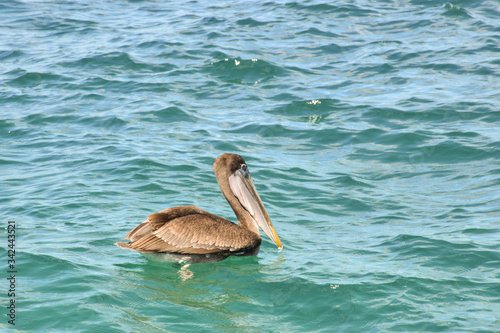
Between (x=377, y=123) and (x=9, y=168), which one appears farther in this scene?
(x=377, y=123)

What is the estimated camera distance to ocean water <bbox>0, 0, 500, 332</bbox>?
18.6 ft

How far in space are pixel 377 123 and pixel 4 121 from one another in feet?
20.8

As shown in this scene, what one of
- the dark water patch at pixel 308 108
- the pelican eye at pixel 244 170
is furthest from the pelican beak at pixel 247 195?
the dark water patch at pixel 308 108

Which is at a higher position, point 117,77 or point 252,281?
point 117,77

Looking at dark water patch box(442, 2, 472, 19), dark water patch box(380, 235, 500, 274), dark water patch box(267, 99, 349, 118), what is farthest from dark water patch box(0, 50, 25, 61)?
dark water patch box(380, 235, 500, 274)

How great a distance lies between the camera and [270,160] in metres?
9.45

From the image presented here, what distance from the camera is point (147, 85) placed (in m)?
12.6

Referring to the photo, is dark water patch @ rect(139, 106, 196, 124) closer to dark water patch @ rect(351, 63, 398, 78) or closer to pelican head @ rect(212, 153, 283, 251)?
pelican head @ rect(212, 153, 283, 251)

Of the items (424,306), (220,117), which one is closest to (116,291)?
(424,306)

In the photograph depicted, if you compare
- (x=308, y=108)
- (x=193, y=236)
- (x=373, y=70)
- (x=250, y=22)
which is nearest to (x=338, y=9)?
(x=250, y=22)

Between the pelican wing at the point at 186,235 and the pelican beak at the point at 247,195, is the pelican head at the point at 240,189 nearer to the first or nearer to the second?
the pelican beak at the point at 247,195

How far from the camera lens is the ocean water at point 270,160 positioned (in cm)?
568

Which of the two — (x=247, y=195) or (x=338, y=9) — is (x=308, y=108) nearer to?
(x=247, y=195)

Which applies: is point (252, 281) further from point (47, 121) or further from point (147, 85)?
point (147, 85)
